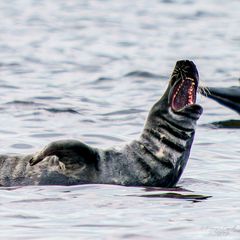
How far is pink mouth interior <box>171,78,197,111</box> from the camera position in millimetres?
10570

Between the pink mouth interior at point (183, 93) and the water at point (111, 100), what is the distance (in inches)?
27.9


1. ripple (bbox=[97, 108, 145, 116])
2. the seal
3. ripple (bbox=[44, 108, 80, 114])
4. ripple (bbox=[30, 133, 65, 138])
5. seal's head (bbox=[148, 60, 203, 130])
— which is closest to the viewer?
the seal

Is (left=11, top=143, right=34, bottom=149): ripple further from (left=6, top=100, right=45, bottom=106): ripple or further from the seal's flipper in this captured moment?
(left=6, top=100, right=45, bottom=106): ripple

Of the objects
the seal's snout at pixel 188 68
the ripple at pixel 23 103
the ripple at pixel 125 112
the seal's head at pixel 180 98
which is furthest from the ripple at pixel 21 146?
the ripple at pixel 23 103

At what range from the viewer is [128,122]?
15.0m

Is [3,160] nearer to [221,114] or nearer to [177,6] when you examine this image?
[221,114]

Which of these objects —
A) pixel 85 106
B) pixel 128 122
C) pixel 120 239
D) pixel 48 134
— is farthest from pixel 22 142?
pixel 120 239

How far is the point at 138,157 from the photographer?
33.8 feet

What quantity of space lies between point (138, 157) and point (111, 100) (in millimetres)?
6740

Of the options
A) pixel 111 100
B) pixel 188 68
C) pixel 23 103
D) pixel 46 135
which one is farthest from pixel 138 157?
pixel 111 100

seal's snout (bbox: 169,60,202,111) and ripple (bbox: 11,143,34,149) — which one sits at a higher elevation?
seal's snout (bbox: 169,60,202,111)

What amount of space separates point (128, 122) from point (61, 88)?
3177mm

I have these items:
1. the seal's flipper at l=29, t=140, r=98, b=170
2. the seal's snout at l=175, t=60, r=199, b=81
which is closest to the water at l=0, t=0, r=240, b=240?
the seal's flipper at l=29, t=140, r=98, b=170

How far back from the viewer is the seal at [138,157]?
10047 millimetres
